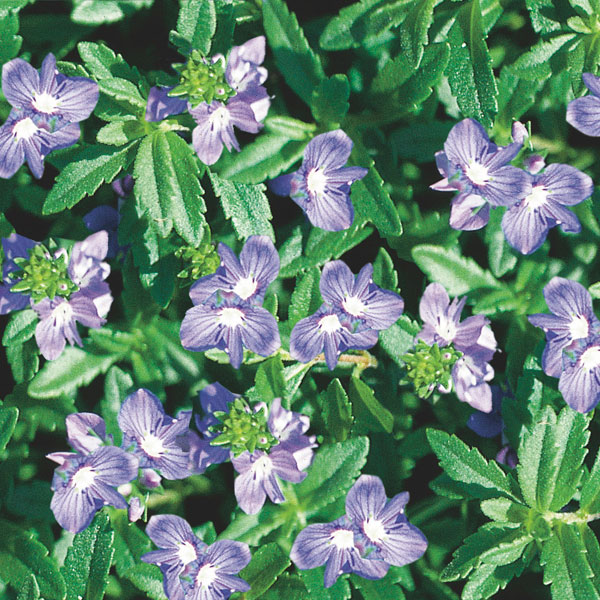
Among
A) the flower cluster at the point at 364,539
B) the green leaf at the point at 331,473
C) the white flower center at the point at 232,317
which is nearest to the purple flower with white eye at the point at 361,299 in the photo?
the white flower center at the point at 232,317

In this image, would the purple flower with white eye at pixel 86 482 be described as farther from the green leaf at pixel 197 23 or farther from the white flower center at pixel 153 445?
the green leaf at pixel 197 23

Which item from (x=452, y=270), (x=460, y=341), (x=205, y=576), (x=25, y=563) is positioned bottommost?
(x=25, y=563)

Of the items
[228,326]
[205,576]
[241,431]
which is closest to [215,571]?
[205,576]

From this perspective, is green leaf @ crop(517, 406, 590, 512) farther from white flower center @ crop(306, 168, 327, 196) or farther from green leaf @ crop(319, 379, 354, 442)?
white flower center @ crop(306, 168, 327, 196)

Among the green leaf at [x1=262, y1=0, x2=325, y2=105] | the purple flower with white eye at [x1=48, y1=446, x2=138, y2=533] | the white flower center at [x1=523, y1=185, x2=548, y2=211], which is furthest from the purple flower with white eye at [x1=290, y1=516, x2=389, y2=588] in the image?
the green leaf at [x1=262, y1=0, x2=325, y2=105]

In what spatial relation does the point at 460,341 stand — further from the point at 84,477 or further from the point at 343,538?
the point at 84,477

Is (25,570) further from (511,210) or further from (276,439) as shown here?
(511,210)
